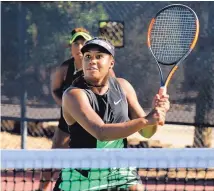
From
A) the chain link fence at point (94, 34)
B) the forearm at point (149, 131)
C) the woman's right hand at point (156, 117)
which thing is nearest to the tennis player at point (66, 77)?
the chain link fence at point (94, 34)

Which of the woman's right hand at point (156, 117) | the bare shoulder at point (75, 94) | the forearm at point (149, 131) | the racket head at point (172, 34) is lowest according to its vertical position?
the forearm at point (149, 131)

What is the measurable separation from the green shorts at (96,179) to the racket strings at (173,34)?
126cm

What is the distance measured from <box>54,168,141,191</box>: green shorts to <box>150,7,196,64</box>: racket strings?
4.14 ft

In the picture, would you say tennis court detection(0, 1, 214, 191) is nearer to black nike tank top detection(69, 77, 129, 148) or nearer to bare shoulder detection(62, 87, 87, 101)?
black nike tank top detection(69, 77, 129, 148)

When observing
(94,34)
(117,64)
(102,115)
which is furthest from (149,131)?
(94,34)

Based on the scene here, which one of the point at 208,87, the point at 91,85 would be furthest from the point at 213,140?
the point at 91,85

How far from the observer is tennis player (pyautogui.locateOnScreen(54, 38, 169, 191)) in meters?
3.43

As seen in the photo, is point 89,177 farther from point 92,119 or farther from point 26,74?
point 26,74

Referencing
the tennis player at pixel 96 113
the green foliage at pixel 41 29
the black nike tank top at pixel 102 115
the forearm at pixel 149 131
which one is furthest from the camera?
the green foliage at pixel 41 29

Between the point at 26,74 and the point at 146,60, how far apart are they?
4.43ft

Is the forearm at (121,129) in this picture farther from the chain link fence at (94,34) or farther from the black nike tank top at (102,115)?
the chain link fence at (94,34)

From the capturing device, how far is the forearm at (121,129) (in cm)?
332

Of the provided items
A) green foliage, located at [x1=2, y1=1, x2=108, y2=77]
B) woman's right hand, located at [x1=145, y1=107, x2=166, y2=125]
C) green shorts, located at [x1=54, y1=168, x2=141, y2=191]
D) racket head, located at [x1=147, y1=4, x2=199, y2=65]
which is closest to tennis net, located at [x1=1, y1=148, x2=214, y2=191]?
green shorts, located at [x1=54, y1=168, x2=141, y2=191]

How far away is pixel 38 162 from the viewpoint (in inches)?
136
